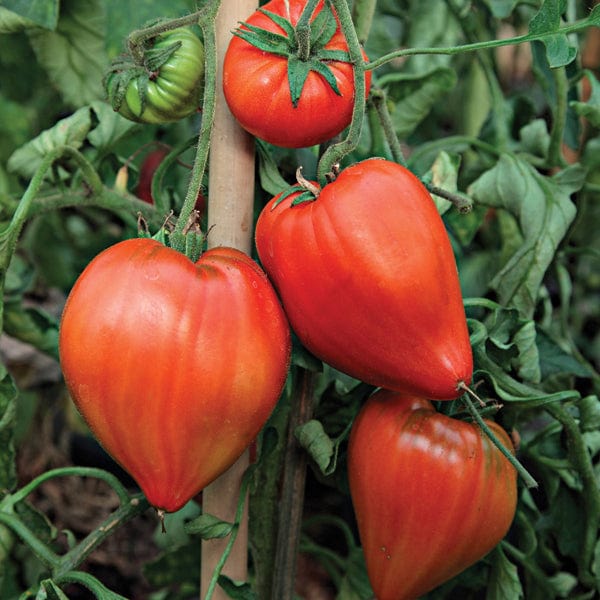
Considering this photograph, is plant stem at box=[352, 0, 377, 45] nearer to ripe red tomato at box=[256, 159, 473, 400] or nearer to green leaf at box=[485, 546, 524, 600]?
ripe red tomato at box=[256, 159, 473, 400]

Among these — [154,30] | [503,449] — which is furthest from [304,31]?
[503,449]

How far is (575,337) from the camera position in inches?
62.7

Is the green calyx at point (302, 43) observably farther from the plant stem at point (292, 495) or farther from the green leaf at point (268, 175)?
the plant stem at point (292, 495)

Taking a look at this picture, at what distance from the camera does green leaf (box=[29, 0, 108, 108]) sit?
888mm

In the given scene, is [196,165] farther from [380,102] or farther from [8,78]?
[8,78]

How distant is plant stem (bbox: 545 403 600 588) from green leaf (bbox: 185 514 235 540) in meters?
0.30

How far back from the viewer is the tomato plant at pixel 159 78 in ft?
1.99

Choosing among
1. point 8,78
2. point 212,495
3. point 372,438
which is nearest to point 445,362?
point 372,438

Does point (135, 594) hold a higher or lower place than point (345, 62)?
lower

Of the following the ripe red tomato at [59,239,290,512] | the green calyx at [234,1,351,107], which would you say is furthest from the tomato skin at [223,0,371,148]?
the ripe red tomato at [59,239,290,512]

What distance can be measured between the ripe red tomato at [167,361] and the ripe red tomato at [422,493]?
135mm

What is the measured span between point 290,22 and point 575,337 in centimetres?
119

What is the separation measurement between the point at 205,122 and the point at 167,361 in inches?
6.9

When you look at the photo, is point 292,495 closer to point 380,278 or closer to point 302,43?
point 380,278
